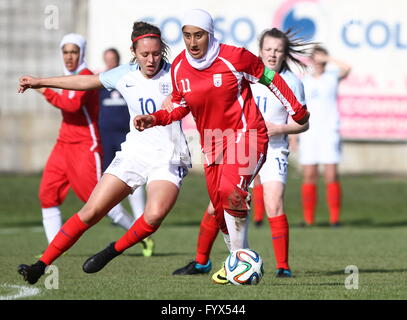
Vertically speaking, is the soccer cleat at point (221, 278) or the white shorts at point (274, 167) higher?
the white shorts at point (274, 167)

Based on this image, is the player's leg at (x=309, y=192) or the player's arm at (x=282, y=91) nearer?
the player's arm at (x=282, y=91)

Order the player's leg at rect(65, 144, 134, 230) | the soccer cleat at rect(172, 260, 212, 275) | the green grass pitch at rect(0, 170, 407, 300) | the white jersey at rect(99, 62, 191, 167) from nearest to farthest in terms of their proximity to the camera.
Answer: the green grass pitch at rect(0, 170, 407, 300), the white jersey at rect(99, 62, 191, 167), the soccer cleat at rect(172, 260, 212, 275), the player's leg at rect(65, 144, 134, 230)

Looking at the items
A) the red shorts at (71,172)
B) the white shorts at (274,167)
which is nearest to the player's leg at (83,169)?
the red shorts at (71,172)

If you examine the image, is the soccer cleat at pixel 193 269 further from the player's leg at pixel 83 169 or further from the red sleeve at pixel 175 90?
the red sleeve at pixel 175 90

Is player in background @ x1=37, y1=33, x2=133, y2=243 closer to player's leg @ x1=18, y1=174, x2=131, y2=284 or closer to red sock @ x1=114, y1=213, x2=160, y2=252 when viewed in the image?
red sock @ x1=114, y1=213, x2=160, y2=252

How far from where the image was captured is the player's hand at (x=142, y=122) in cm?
768

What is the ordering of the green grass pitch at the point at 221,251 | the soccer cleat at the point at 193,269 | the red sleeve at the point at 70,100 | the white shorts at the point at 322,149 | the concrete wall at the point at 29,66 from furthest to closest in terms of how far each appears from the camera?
1. the concrete wall at the point at 29,66
2. the white shorts at the point at 322,149
3. the red sleeve at the point at 70,100
4. the soccer cleat at the point at 193,269
5. the green grass pitch at the point at 221,251

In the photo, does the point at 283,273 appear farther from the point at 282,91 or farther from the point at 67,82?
the point at 67,82

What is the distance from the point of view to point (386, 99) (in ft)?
69.4

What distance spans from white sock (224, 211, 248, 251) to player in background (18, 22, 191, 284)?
534 millimetres

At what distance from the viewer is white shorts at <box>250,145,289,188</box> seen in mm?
9297

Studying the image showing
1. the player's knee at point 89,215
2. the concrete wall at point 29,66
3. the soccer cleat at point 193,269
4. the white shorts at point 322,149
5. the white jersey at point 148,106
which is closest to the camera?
the player's knee at point 89,215

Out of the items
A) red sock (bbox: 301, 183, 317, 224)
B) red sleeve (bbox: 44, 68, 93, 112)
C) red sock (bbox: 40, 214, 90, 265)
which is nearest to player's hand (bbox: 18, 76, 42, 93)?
red sock (bbox: 40, 214, 90, 265)

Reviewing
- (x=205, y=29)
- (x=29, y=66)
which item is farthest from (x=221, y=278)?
(x=29, y=66)
